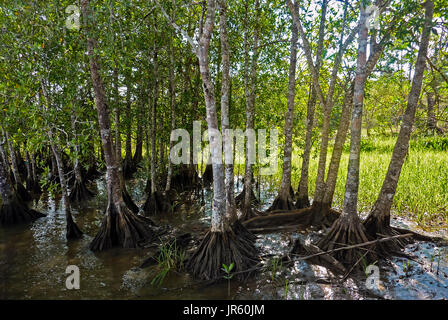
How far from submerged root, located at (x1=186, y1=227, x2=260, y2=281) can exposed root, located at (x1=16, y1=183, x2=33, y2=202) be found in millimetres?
8667

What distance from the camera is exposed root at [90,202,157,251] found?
691 cm

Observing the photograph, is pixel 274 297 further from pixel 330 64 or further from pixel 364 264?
pixel 330 64

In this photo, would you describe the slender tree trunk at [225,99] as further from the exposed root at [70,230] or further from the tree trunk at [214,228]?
the exposed root at [70,230]

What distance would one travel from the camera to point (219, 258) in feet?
18.0

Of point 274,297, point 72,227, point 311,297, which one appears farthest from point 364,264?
point 72,227

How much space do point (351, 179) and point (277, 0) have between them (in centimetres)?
571

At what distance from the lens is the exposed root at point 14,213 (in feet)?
28.4

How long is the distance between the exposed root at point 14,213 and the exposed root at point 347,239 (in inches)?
346

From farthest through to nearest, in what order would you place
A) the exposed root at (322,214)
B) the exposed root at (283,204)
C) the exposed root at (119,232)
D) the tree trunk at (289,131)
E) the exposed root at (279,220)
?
the exposed root at (283,204) → the tree trunk at (289,131) → the exposed root at (279,220) → the exposed root at (322,214) → the exposed root at (119,232)

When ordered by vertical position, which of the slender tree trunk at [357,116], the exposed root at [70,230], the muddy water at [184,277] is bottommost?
the muddy water at [184,277]

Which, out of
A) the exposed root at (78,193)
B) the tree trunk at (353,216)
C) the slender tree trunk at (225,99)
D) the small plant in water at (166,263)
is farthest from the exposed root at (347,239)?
the exposed root at (78,193)

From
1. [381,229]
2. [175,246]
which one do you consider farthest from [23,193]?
[381,229]

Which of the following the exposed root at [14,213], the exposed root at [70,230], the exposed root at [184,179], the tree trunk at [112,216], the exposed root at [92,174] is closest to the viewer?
the tree trunk at [112,216]

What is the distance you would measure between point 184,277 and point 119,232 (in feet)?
8.25
